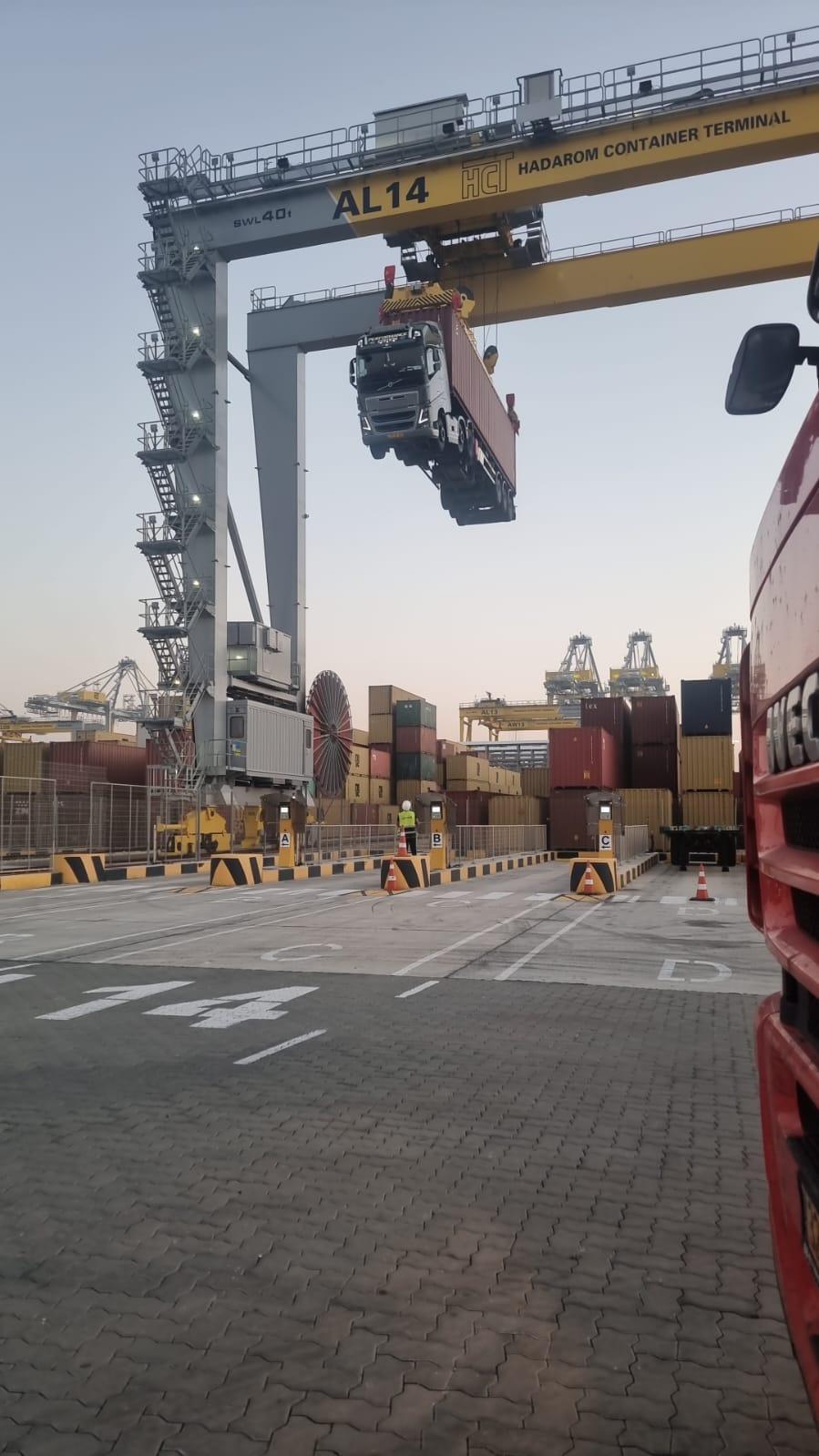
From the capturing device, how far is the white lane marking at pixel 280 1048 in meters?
5.73

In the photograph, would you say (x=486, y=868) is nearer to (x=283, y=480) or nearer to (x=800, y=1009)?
(x=283, y=480)

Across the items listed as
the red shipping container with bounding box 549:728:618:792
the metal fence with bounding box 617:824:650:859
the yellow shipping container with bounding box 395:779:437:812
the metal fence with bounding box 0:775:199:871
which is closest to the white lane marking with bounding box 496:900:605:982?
the metal fence with bounding box 617:824:650:859

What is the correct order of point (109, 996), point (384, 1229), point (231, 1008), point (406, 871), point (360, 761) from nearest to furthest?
point (384, 1229), point (231, 1008), point (109, 996), point (406, 871), point (360, 761)

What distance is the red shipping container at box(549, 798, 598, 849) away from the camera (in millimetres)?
33344

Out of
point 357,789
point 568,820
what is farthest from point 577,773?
point 357,789

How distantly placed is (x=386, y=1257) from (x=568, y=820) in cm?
3137

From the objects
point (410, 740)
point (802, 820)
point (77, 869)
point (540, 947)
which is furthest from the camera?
point (410, 740)

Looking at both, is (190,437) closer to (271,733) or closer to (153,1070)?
(271,733)

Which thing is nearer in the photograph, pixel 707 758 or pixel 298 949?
pixel 298 949

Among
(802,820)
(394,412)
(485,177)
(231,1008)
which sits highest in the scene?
(485,177)

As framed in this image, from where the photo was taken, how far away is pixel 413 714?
4719 cm

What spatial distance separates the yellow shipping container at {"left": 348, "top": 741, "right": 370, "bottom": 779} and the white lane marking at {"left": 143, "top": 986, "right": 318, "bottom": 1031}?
33543 mm

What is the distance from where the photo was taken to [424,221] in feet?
92.3

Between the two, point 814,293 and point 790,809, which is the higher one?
point 814,293
